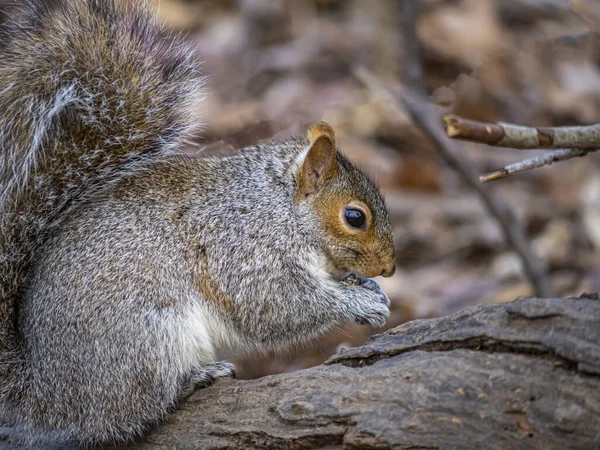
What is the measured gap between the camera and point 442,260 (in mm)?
4215


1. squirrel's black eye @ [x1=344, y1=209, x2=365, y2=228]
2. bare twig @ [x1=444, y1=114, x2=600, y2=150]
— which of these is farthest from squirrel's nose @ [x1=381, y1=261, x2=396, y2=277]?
bare twig @ [x1=444, y1=114, x2=600, y2=150]

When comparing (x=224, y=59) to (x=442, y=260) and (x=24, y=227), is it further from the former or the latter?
(x=24, y=227)

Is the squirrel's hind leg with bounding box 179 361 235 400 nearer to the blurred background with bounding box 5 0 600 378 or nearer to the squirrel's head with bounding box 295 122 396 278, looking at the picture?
the squirrel's head with bounding box 295 122 396 278

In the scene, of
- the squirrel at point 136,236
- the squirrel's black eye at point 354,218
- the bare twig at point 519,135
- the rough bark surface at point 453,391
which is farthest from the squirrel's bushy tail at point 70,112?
the bare twig at point 519,135

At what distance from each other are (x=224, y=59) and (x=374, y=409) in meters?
4.55

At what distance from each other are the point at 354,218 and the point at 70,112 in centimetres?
95

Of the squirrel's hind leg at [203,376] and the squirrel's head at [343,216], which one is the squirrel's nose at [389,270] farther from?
the squirrel's hind leg at [203,376]

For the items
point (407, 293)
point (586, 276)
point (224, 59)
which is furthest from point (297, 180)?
point (224, 59)

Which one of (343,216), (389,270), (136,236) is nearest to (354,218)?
(343,216)

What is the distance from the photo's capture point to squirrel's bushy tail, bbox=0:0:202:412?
2094 mm

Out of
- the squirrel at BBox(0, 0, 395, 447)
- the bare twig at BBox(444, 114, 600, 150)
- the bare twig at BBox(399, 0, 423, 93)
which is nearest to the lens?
the bare twig at BBox(444, 114, 600, 150)

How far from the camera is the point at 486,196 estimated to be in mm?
3328

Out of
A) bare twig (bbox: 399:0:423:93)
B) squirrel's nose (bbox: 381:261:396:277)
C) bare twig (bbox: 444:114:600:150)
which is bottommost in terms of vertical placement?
squirrel's nose (bbox: 381:261:396:277)

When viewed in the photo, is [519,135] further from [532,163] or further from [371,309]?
[371,309]
